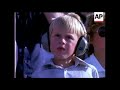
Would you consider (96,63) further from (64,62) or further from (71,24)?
(71,24)

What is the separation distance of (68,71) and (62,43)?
302 millimetres

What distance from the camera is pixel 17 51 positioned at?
3387mm

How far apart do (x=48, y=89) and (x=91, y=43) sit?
717mm

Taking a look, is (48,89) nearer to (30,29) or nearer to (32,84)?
(32,84)

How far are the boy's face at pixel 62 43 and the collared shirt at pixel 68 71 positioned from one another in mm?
100

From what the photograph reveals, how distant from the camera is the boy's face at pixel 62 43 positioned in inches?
130

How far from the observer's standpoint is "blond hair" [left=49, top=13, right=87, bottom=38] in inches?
130

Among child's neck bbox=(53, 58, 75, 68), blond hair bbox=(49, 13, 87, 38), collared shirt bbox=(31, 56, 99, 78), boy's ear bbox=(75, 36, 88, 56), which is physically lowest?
collared shirt bbox=(31, 56, 99, 78)

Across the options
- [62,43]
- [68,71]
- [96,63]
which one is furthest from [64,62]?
[96,63]

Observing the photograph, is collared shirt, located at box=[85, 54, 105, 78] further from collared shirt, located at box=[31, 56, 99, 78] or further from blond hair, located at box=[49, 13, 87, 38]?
blond hair, located at box=[49, 13, 87, 38]

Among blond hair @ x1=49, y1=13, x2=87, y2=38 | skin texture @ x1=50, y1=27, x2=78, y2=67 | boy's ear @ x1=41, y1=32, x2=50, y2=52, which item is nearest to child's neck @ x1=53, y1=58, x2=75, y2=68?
skin texture @ x1=50, y1=27, x2=78, y2=67

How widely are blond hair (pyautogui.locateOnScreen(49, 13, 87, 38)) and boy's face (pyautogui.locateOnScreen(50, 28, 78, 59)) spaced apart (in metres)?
0.04

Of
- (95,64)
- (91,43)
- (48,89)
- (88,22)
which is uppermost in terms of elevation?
(88,22)

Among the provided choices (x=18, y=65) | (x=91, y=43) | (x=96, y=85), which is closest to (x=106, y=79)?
(x=96, y=85)
